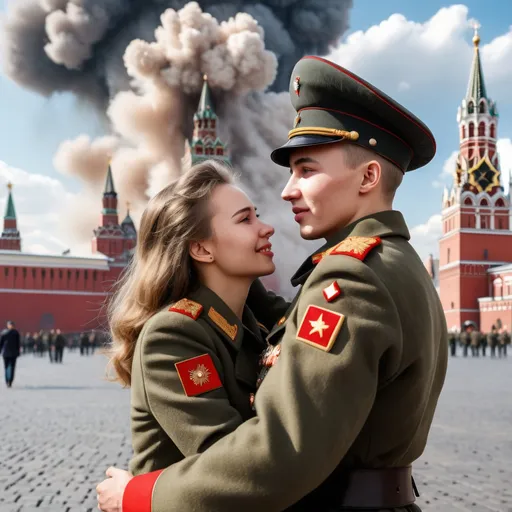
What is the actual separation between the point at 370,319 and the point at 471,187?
49317 millimetres

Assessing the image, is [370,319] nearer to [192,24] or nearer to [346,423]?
[346,423]

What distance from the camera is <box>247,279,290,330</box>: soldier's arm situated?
179 cm

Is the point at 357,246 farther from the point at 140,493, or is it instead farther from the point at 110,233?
the point at 110,233

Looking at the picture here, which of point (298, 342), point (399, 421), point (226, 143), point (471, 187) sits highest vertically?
point (226, 143)

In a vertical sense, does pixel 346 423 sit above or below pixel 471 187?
below

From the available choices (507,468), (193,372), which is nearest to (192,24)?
(507,468)

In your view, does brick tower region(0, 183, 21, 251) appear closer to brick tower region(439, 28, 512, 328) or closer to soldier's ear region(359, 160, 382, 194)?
brick tower region(439, 28, 512, 328)

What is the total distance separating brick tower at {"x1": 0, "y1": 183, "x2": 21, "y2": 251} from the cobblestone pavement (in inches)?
1851

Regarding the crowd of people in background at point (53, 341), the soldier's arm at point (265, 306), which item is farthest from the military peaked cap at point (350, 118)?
the crowd of people in background at point (53, 341)

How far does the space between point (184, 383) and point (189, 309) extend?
7.8 inches

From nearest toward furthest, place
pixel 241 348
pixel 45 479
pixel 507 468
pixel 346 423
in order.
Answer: pixel 346 423
pixel 241 348
pixel 45 479
pixel 507 468

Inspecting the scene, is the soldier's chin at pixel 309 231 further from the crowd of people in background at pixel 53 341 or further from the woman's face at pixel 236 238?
the crowd of people in background at pixel 53 341

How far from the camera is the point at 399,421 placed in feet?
3.89

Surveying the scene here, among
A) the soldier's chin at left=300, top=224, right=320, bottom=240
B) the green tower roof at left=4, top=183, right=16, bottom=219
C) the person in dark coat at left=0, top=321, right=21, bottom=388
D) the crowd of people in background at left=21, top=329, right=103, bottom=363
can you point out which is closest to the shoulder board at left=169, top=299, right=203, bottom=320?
the soldier's chin at left=300, top=224, right=320, bottom=240
